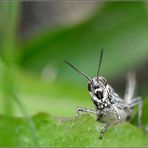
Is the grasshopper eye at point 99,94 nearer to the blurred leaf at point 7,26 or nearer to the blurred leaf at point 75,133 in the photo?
the blurred leaf at point 7,26

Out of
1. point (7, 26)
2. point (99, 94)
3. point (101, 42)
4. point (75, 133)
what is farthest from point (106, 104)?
point (101, 42)

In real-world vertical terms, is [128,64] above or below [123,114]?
above

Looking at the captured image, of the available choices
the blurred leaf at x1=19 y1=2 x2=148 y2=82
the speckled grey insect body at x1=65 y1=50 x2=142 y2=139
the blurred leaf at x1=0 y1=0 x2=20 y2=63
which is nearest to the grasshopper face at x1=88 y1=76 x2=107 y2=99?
the speckled grey insect body at x1=65 y1=50 x2=142 y2=139

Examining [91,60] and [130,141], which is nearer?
[130,141]

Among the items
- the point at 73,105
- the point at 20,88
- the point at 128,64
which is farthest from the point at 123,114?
the point at 128,64

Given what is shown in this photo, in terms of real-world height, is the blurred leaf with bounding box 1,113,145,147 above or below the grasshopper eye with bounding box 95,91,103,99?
below

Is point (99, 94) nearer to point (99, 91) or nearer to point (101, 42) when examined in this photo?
point (99, 91)

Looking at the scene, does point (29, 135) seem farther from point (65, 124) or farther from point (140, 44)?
point (140, 44)

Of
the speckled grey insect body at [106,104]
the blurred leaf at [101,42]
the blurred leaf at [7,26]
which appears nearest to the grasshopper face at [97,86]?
the speckled grey insect body at [106,104]

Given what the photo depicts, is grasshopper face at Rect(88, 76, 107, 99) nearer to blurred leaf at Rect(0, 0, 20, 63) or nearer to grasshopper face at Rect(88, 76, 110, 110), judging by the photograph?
grasshopper face at Rect(88, 76, 110, 110)
